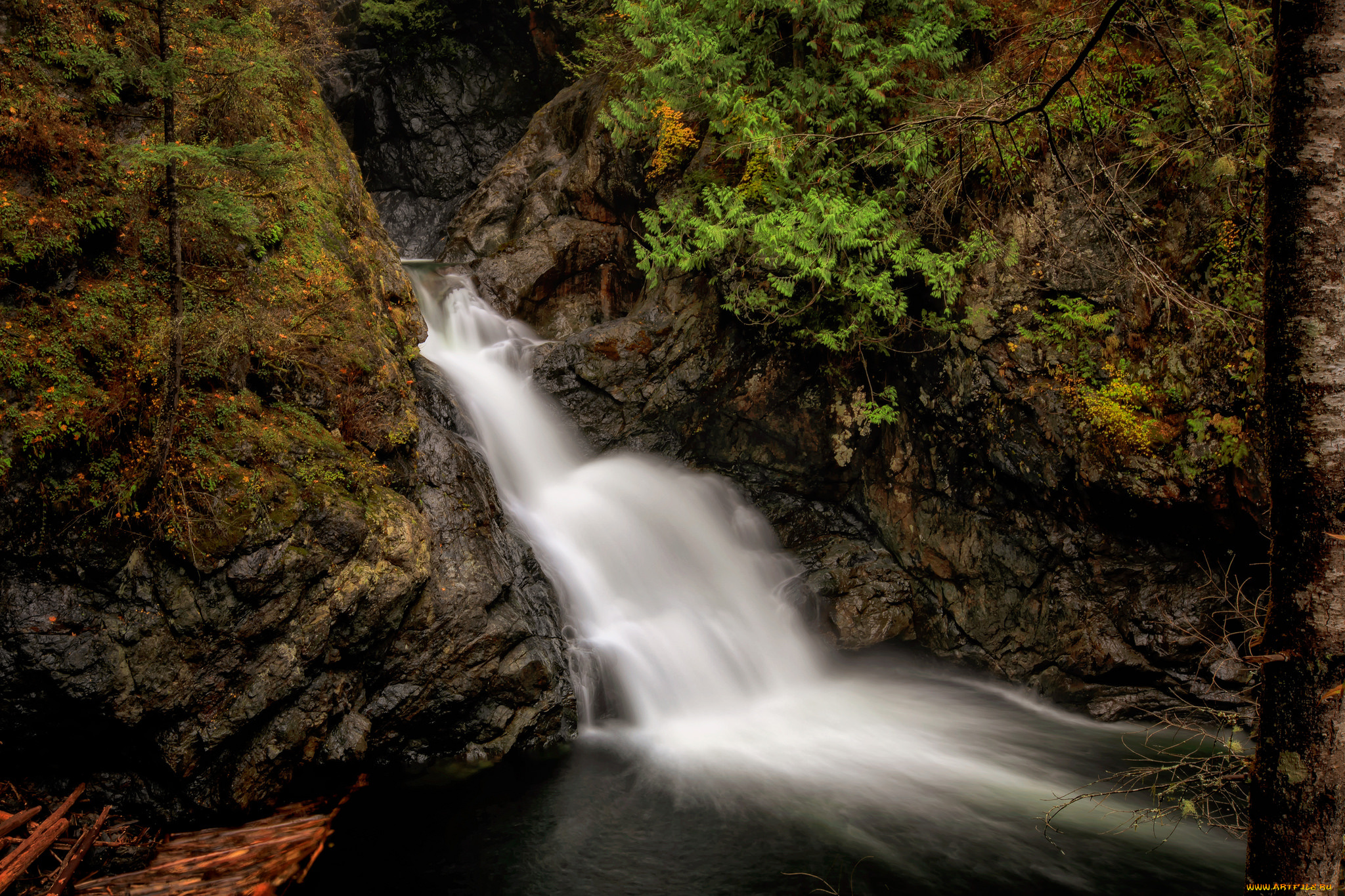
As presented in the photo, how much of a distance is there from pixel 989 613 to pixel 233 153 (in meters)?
9.17

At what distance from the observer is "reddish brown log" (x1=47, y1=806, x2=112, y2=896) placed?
409 cm

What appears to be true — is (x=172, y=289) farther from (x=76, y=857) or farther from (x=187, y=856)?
(x=187, y=856)

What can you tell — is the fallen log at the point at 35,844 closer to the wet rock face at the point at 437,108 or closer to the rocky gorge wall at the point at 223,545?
the rocky gorge wall at the point at 223,545

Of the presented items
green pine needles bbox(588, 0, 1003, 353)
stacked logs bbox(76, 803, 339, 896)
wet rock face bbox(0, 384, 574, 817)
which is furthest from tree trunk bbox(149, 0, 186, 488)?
green pine needles bbox(588, 0, 1003, 353)

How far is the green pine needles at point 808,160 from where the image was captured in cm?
815

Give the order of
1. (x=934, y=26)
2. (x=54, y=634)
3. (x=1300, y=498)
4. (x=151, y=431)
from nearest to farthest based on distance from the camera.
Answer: (x=1300, y=498)
(x=54, y=634)
(x=151, y=431)
(x=934, y=26)

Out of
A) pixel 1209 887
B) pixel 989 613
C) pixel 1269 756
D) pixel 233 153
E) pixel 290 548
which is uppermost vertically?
pixel 233 153

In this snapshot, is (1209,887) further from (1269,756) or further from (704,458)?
(704,458)

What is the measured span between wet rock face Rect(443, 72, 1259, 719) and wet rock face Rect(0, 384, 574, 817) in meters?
4.26

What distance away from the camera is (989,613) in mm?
8844

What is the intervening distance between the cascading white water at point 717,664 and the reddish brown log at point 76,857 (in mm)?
3929

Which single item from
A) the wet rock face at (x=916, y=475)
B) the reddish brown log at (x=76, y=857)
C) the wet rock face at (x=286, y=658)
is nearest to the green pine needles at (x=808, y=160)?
the wet rock face at (x=916, y=475)

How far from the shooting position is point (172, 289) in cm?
496

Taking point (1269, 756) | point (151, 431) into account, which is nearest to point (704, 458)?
point (151, 431)
